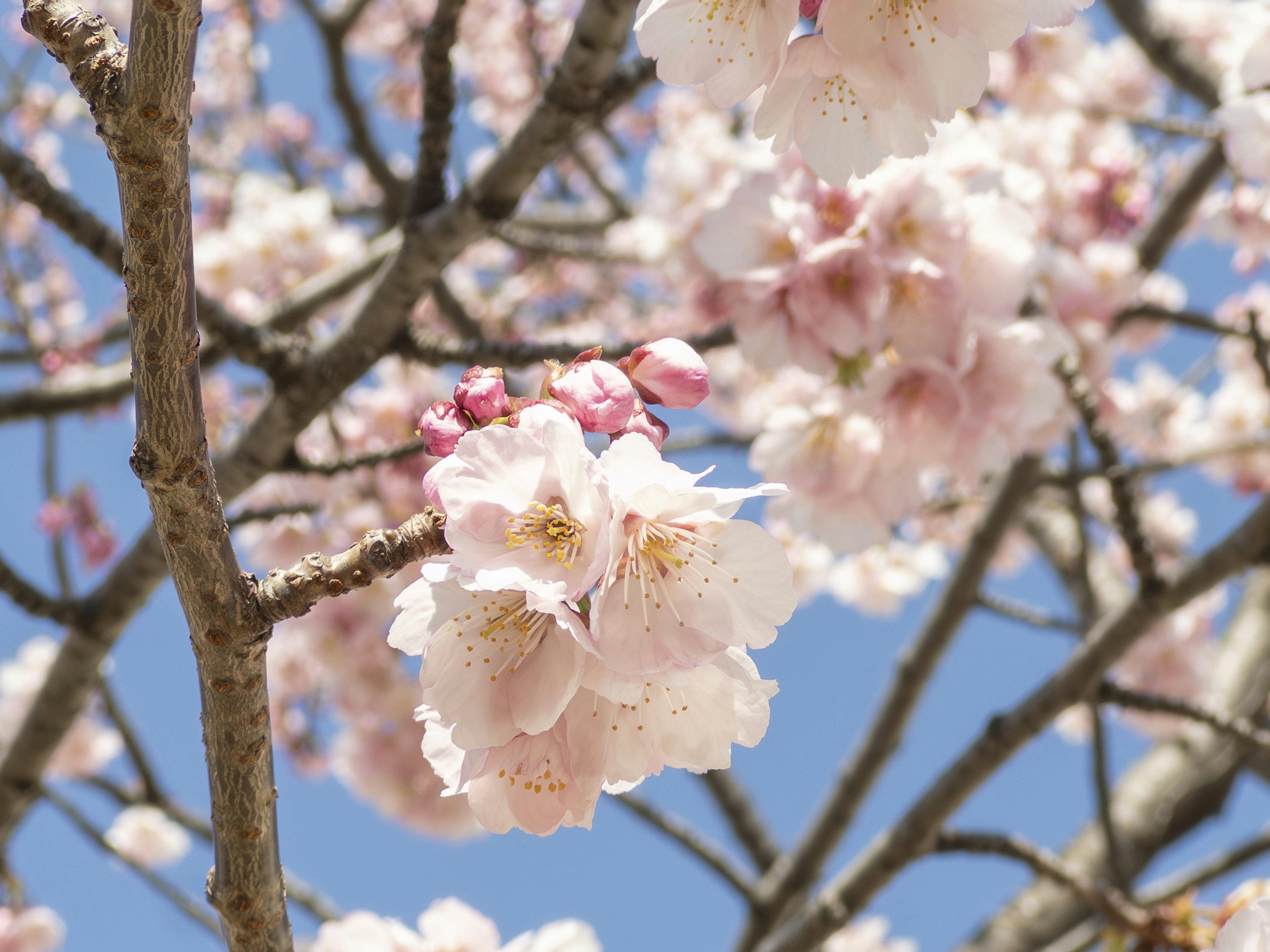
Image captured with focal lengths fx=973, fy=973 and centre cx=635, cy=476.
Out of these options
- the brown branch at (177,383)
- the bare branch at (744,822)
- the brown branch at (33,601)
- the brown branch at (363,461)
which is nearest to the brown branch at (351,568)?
the brown branch at (177,383)

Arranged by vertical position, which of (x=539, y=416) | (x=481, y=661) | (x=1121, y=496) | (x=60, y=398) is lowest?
(x=481, y=661)

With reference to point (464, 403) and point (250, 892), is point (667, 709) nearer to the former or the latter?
point (464, 403)

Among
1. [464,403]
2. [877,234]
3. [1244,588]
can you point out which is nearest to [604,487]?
[464,403]

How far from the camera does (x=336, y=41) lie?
3732 millimetres

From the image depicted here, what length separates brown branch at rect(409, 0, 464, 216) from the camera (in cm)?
170

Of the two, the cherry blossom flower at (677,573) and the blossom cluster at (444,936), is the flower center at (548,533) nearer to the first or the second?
the cherry blossom flower at (677,573)

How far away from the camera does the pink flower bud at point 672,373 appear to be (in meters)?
0.94

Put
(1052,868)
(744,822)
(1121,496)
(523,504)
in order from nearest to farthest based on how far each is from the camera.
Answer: (523,504)
(1052,868)
(1121,496)
(744,822)

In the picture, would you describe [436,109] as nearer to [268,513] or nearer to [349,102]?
[268,513]

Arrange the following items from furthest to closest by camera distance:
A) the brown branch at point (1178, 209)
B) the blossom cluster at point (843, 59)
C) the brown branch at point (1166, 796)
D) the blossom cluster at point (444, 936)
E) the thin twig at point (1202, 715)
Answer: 1. the brown branch at point (1166, 796)
2. the brown branch at point (1178, 209)
3. the thin twig at point (1202, 715)
4. the blossom cluster at point (444, 936)
5. the blossom cluster at point (843, 59)

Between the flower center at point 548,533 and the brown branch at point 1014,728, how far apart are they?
1658mm

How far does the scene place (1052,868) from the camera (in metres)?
1.91

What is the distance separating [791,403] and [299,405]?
3.33 ft

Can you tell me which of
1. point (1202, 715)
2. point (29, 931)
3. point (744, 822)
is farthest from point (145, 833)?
point (1202, 715)
